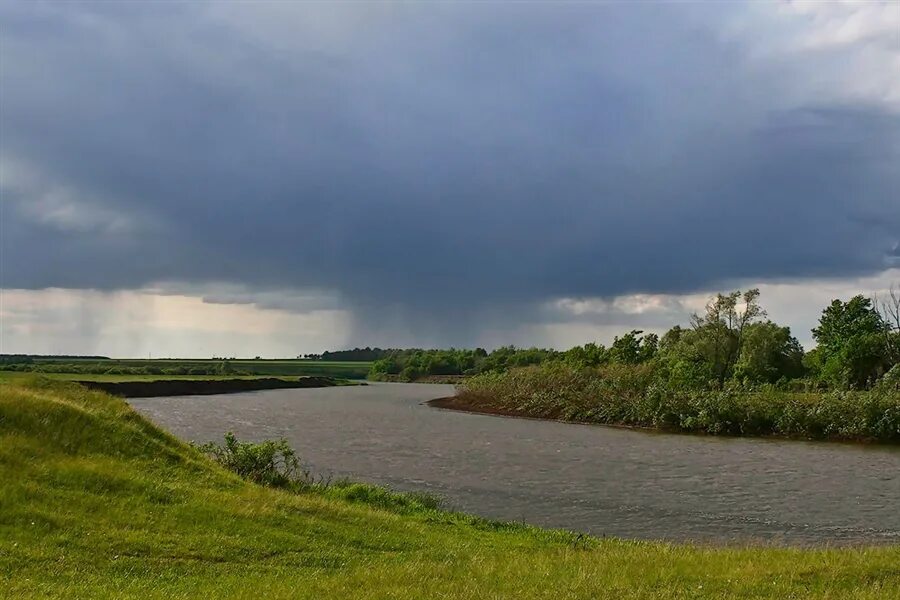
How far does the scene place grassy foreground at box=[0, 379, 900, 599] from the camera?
1023 cm

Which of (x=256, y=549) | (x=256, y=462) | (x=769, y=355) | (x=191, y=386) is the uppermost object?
(x=769, y=355)

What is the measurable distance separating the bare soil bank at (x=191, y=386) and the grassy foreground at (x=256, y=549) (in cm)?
7577

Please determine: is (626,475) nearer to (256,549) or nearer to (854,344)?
(256,549)

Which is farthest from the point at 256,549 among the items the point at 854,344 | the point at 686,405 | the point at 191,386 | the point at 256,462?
the point at 191,386

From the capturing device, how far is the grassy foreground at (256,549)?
1023 cm

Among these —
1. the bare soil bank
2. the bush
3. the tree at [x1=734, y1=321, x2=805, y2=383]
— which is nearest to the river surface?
the bush

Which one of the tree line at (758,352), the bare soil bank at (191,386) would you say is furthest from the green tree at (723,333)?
the bare soil bank at (191,386)

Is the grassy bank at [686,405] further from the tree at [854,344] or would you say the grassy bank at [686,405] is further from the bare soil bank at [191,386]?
the bare soil bank at [191,386]

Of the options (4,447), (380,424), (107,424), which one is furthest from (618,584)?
(380,424)

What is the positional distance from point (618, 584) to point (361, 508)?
35.4 feet

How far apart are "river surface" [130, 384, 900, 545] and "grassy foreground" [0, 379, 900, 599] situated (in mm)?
5654

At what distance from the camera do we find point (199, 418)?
6238cm

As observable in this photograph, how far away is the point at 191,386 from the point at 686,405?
3330 inches

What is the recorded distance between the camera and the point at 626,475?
106ft
